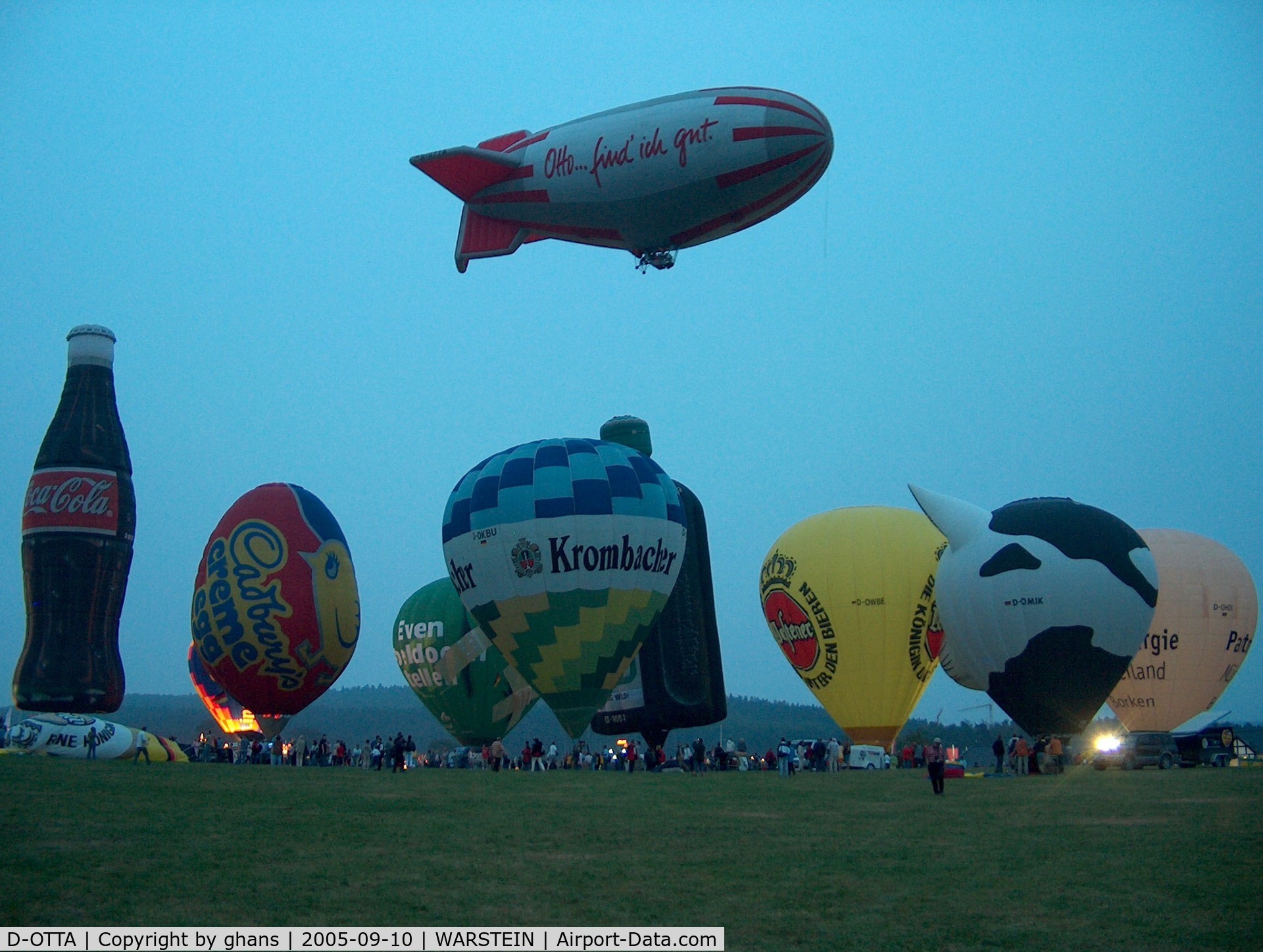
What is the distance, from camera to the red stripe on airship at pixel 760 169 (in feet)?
69.9

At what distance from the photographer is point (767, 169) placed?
70.5 feet

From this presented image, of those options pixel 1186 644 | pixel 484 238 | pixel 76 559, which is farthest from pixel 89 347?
pixel 1186 644

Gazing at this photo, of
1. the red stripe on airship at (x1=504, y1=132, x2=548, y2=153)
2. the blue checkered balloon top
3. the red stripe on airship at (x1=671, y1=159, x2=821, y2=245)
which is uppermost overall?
the red stripe on airship at (x1=504, y1=132, x2=548, y2=153)

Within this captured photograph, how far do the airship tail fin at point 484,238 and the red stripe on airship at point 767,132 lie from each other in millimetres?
5671

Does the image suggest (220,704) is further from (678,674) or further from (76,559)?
(678,674)

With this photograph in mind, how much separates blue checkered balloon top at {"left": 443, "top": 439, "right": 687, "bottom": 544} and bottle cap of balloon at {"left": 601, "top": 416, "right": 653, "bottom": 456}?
6.77 metres

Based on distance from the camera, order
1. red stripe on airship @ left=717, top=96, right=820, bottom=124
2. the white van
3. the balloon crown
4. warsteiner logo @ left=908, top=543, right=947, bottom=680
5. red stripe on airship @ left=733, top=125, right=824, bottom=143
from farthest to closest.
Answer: the balloon crown, the white van, warsteiner logo @ left=908, top=543, right=947, bottom=680, red stripe on airship @ left=717, top=96, right=820, bottom=124, red stripe on airship @ left=733, top=125, right=824, bottom=143

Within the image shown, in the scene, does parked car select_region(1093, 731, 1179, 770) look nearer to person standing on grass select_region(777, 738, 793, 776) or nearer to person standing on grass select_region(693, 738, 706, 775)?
person standing on grass select_region(777, 738, 793, 776)

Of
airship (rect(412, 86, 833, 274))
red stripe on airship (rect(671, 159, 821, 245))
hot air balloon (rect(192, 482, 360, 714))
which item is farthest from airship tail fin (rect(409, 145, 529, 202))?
hot air balloon (rect(192, 482, 360, 714))

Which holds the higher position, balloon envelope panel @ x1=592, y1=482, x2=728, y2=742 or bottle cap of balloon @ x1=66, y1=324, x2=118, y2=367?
bottle cap of balloon @ x1=66, y1=324, x2=118, y2=367

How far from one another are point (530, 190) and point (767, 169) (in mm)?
5098

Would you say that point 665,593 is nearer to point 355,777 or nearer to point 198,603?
point 355,777

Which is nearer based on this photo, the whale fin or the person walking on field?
the person walking on field

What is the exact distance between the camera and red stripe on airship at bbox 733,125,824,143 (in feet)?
69.6
